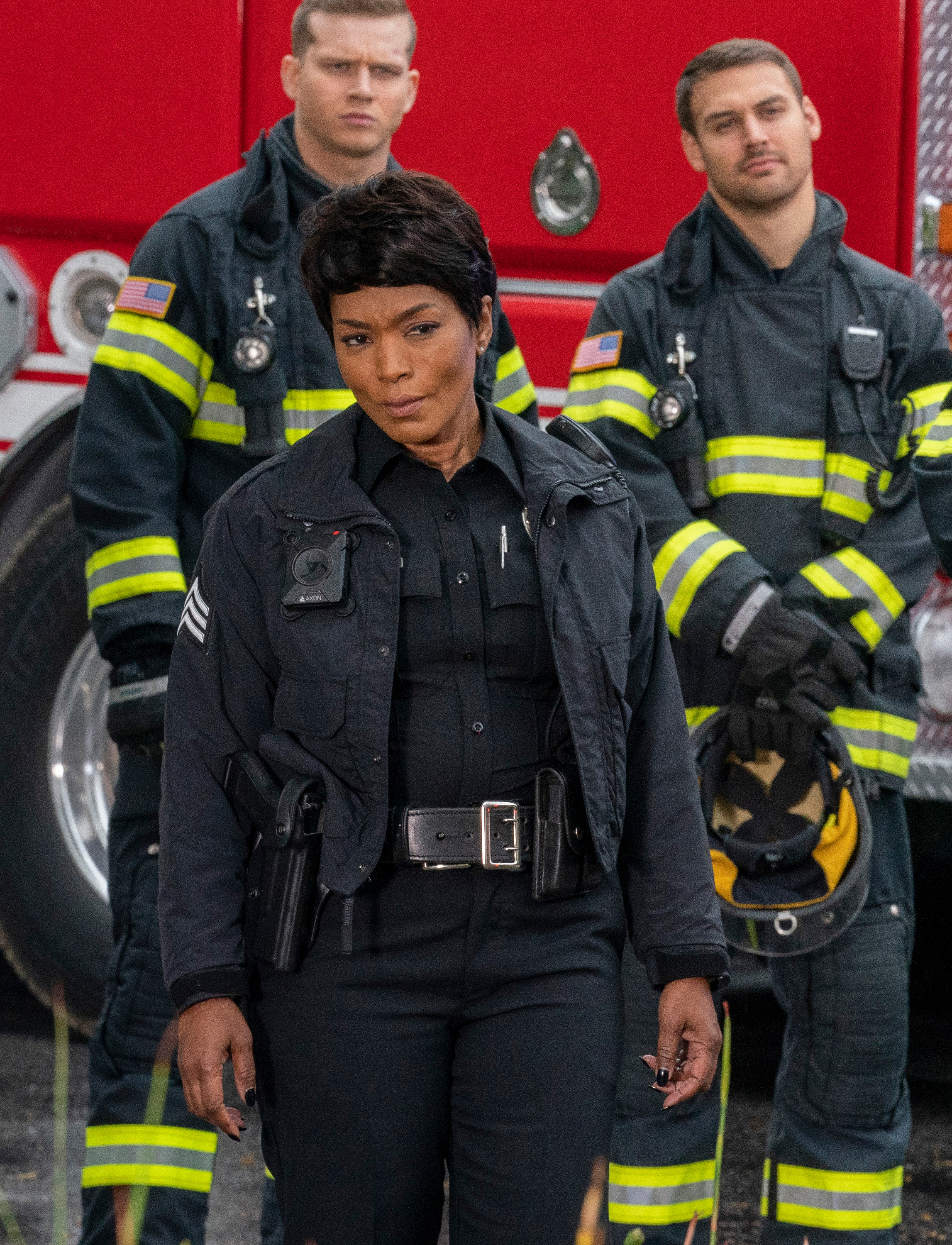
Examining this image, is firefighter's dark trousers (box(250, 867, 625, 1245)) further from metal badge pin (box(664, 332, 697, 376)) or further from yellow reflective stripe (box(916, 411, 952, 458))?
metal badge pin (box(664, 332, 697, 376))

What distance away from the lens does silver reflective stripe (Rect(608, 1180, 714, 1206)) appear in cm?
275

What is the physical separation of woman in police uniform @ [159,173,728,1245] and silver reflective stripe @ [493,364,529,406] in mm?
995

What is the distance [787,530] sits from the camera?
2.87m

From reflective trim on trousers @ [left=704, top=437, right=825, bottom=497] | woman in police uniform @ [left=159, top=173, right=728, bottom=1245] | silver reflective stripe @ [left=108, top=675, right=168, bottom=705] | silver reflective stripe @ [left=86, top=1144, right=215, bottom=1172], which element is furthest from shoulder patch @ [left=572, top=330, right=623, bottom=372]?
→ silver reflective stripe @ [left=86, top=1144, right=215, bottom=1172]

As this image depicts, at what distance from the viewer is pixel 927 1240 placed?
3018 millimetres

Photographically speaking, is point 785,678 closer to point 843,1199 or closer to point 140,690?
point 843,1199

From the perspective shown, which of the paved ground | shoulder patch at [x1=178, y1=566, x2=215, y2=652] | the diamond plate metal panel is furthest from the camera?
the diamond plate metal panel

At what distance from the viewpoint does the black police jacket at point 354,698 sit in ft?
5.94

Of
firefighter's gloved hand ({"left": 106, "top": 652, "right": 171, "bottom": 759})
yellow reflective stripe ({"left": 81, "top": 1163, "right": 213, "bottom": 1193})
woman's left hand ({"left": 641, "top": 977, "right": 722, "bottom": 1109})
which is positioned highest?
firefighter's gloved hand ({"left": 106, "top": 652, "right": 171, "bottom": 759})

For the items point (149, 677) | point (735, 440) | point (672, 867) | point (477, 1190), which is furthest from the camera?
point (735, 440)

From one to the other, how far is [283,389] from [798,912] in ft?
3.90

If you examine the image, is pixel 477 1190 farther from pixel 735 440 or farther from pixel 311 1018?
pixel 735 440

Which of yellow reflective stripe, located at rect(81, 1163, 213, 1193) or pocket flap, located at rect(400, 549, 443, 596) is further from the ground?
pocket flap, located at rect(400, 549, 443, 596)

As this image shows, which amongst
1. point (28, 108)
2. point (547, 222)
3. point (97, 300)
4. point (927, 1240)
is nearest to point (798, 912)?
point (927, 1240)
